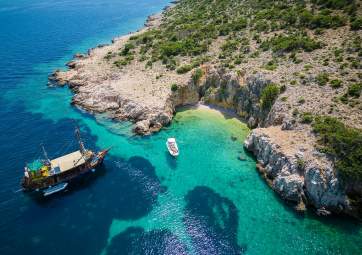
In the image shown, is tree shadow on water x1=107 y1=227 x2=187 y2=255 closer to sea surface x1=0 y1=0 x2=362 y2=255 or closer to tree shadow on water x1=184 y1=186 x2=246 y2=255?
sea surface x1=0 y1=0 x2=362 y2=255

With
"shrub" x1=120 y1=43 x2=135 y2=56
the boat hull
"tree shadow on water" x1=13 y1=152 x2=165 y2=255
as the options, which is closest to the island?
"shrub" x1=120 y1=43 x2=135 y2=56

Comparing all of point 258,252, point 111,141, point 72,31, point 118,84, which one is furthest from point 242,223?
point 72,31

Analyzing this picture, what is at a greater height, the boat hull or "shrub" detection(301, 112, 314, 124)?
"shrub" detection(301, 112, 314, 124)

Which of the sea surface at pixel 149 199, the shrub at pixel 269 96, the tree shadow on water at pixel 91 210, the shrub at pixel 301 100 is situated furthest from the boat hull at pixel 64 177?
the shrub at pixel 301 100

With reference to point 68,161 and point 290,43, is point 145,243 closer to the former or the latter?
point 68,161

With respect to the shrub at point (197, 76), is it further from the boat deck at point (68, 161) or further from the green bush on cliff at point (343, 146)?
the boat deck at point (68, 161)

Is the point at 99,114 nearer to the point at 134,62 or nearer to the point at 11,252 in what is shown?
the point at 134,62

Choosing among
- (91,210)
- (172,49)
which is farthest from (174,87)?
(91,210)
